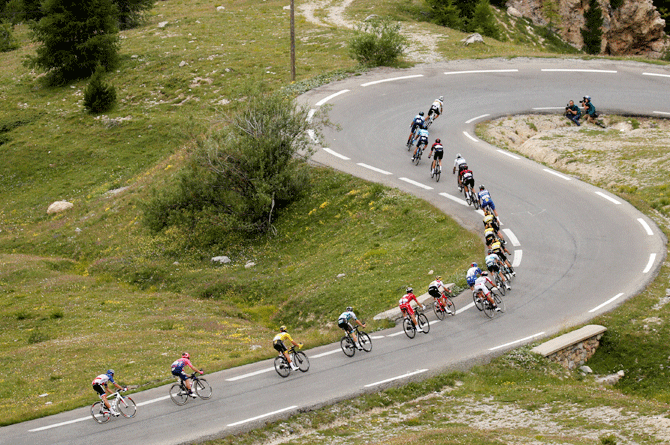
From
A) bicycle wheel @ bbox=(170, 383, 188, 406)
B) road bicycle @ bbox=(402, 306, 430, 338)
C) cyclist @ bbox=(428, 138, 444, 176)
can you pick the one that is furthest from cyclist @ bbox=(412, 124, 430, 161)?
bicycle wheel @ bbox=(170, 383, 188, 406)

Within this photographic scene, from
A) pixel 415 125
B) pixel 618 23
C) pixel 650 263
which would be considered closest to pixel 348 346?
pixel 650 263

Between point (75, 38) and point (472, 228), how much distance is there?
50220 millimetres

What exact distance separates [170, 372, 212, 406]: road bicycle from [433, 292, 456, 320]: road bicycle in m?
9.28

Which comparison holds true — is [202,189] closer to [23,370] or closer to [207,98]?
[23,370]

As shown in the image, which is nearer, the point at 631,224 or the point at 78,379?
the point at 78,379

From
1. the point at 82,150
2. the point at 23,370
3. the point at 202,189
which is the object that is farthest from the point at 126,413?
the point at 82,150

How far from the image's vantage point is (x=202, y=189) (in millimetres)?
36938

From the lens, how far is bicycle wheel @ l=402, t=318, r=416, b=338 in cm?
2311

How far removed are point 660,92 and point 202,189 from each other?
113 feet

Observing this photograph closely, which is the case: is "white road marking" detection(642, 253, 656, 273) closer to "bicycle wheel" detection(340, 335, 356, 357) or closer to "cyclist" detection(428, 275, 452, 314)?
"cyclist" detection(428, 275, 452, 314)

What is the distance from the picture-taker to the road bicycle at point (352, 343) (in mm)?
22328

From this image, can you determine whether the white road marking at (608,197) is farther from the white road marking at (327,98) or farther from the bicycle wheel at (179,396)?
the bicycle wheel at (179,396)

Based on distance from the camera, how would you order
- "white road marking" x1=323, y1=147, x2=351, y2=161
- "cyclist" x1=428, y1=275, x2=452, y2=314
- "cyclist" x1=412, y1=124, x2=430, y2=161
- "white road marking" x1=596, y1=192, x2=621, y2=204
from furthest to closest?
"white road marking" x1=323, y1=147, x2=351, y2=161, "cyclist" x1=412, y1=124, x2=430, y2=161, "white road marking" x1=596, y1=192, x2=621, y2=204, "cyclist" x1=428, y1=275, x2=452, y2=314

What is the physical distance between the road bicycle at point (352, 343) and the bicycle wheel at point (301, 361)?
1449 mm
